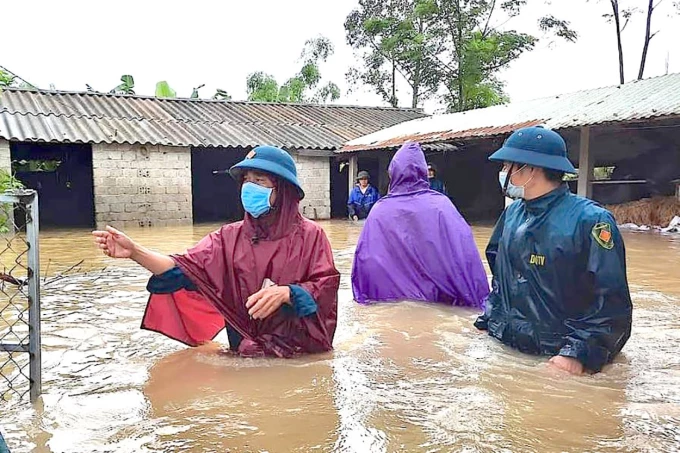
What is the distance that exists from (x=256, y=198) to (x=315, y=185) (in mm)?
13688

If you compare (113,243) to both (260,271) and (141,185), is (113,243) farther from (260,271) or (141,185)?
(141,185)

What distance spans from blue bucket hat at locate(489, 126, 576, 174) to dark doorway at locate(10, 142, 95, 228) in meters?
15.5

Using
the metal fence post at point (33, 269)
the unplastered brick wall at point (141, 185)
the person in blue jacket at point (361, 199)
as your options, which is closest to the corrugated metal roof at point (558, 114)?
the person in blue jacket at point (361, 199)

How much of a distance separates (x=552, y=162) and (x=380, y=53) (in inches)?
1008

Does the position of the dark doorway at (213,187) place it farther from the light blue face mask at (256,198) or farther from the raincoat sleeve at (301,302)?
the raincoat sleeve at (301,302)

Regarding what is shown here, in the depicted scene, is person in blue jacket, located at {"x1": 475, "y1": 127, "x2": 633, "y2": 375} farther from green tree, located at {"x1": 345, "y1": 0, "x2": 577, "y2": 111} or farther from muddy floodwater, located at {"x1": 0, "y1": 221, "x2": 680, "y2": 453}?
green tree, located at {"x1": 345, "y1": 0, "x2": 577, "y2": 111}

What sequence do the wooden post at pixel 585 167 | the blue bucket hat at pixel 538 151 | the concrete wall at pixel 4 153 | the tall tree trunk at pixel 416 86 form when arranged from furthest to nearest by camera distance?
the tall tree trunk at pixel 416 86
the concrete wall at pixel 4 153
the wooden post at pixel 585 167
the blue bucket hat at pixel 538 151

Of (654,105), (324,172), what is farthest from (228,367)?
Result: (324,172)

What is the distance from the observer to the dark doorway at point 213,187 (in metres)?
19.7

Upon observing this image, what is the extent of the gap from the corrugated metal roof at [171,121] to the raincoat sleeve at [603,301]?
42.0 feet

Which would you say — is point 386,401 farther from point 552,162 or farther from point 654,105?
point 654,105

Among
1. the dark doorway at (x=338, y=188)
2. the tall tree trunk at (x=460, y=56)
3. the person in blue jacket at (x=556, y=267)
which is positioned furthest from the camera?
the tall tree trunk at (x=460, y=56)

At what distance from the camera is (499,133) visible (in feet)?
40.1

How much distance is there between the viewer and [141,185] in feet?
49.3
